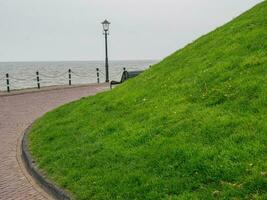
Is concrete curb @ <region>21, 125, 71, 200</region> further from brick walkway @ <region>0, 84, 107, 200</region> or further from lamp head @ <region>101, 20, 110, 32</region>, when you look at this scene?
lamp head @ <region>101, 20, 110, 32</region>

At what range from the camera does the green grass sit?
6.04 m

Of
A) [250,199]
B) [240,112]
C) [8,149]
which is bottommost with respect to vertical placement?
[8,149]

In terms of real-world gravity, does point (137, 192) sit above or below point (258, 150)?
below

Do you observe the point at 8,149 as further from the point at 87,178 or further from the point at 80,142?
the point at 87,178

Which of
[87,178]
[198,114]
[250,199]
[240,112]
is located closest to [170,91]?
[198,114]

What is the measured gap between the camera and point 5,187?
7926 millimetres

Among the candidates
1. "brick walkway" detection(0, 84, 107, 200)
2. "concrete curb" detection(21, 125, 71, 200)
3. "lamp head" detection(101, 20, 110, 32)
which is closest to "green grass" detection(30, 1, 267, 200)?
"concrete curb" detection(21, 125, 71, 200)

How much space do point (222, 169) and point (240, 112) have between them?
1.93 meters

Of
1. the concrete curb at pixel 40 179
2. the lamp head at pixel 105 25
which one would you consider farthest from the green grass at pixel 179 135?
the lamp head at pixel 105 25

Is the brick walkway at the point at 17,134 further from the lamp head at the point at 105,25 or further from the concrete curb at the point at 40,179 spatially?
the lamp head at the point at 105,25

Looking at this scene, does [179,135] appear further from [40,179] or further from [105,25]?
[105,25]

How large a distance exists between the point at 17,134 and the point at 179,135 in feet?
23.6

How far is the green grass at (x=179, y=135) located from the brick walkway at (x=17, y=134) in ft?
1.49

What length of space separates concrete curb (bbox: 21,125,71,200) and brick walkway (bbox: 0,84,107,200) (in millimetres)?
105
